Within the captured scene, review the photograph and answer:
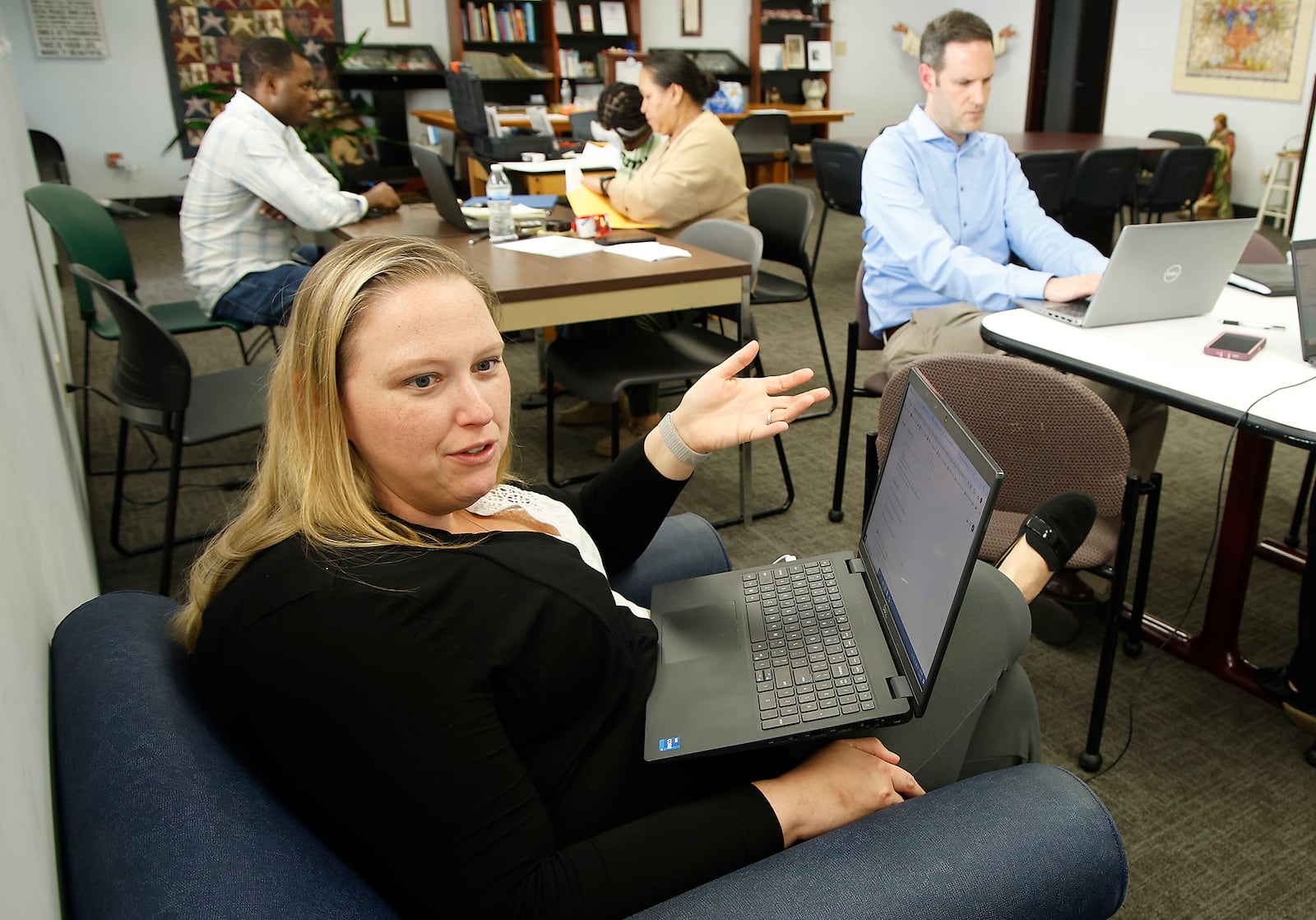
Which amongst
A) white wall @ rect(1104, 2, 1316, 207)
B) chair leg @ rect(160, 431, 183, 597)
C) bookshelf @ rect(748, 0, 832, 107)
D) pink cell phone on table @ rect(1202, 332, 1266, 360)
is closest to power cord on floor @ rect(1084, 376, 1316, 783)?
pink cell phone on table @ rect(1202, 332, 1266, 360)

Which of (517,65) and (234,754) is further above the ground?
(517,65)

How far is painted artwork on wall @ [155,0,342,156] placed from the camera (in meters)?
7.50

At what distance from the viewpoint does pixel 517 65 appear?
810 centimetres

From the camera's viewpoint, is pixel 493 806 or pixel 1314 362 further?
pixel 1314 362

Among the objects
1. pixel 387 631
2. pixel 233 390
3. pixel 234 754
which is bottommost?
pixel 233 390

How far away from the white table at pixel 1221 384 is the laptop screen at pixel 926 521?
0.78 meters

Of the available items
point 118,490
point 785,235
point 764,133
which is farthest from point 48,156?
point 785,235

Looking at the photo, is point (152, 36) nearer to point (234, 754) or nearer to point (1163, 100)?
point (1163, 100)

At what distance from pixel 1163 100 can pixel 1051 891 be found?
8.26 m

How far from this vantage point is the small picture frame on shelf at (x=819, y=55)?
927cm

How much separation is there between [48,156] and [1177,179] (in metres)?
7.55

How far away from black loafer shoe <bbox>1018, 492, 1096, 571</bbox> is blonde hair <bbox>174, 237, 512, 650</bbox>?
922mm

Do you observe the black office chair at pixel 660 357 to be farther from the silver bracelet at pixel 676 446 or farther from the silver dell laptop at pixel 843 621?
the silver dell laptop at pixel 843 621

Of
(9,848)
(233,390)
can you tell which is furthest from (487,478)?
(233,390)
